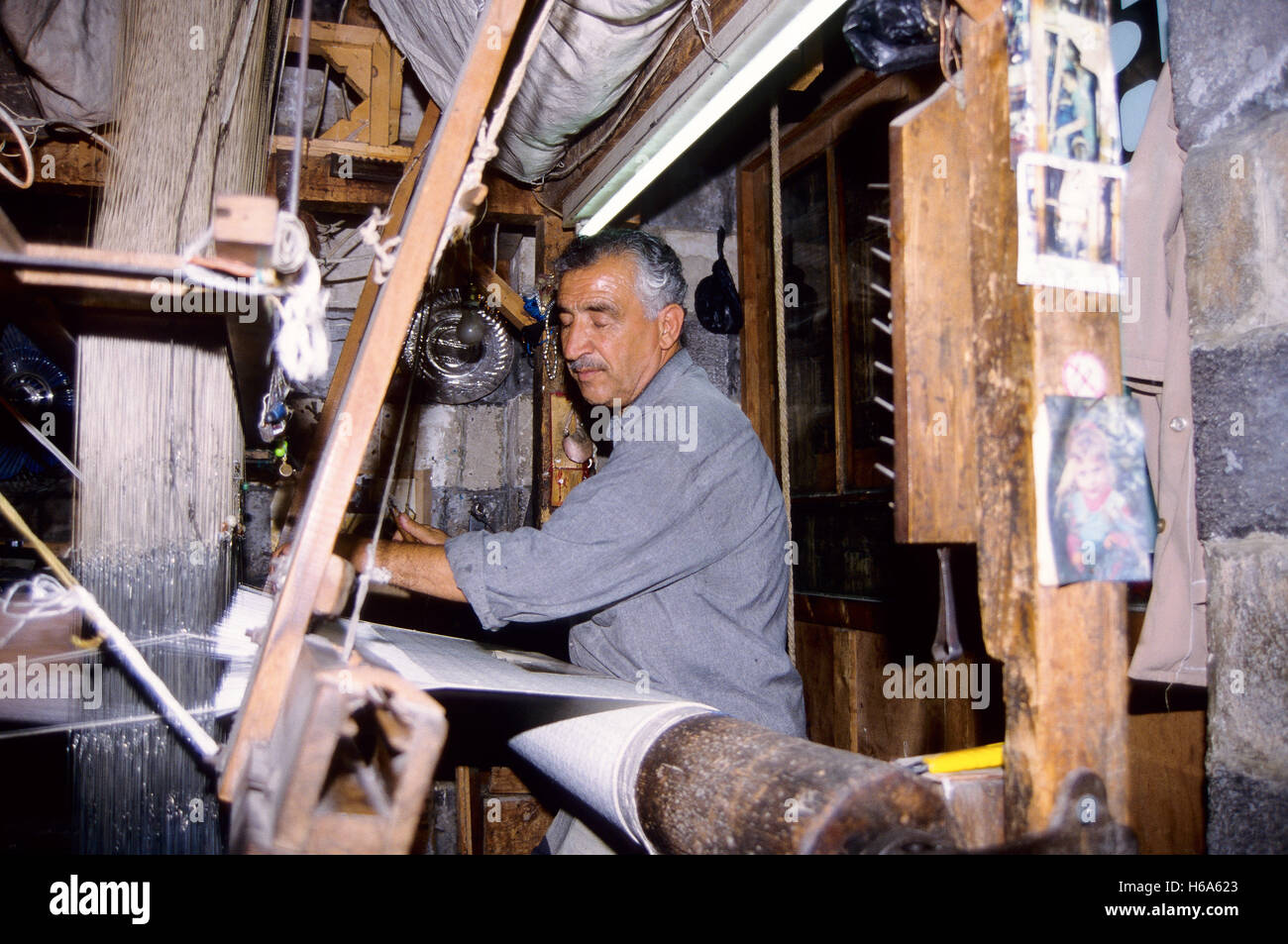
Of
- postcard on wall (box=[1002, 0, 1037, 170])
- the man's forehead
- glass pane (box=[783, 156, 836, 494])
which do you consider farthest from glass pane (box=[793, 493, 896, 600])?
postcard on wall (box=[1002, 0, 1037, 170])

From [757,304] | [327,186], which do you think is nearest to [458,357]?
[327,186]

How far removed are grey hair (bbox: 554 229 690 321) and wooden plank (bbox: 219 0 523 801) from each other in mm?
Answer: 1553

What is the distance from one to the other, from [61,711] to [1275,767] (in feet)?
8.50

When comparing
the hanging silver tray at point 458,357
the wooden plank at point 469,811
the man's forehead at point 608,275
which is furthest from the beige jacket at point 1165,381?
the hanging silver tray at point 458,357

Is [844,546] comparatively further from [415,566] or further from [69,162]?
[69,162]

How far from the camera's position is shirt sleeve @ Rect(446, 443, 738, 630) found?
170cm

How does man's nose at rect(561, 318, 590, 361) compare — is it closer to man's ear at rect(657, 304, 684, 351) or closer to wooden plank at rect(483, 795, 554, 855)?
man's ear at rect(657, 304, 684, 351)

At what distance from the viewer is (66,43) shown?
8.95ft

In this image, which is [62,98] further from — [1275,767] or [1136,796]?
[1136,796]

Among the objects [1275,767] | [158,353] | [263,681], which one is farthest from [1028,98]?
[158,353]

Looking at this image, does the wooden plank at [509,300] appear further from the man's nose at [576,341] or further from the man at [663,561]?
the man at [663,561]

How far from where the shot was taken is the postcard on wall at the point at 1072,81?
950 millimetres

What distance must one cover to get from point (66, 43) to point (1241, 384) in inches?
157

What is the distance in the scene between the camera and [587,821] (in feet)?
6.82
